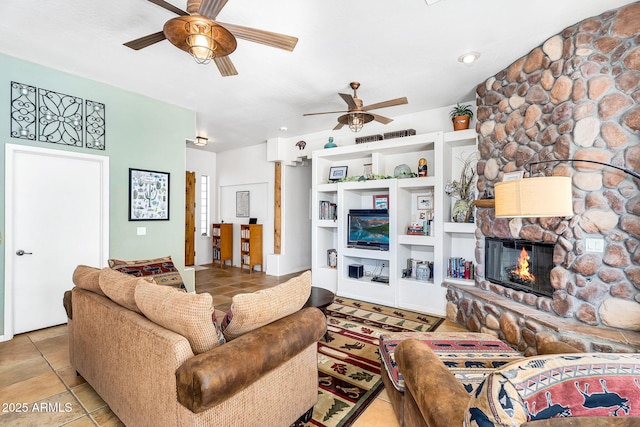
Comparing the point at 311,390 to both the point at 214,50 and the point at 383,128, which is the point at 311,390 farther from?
the point at 383,128

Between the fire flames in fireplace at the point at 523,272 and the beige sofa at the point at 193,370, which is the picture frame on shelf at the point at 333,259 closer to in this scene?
the fire flames in fireplace at the point at 523,272

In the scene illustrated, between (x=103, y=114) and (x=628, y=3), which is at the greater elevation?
(x=628, y=3)

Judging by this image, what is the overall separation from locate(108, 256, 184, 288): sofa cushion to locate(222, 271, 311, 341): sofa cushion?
1766 mm

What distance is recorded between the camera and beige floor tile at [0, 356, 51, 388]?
2426mm

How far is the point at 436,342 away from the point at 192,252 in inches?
250

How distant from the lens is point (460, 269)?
4.01 meters

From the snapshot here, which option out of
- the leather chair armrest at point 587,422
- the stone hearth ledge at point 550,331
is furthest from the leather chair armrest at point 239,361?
the stone hearth ledge at point 550,331

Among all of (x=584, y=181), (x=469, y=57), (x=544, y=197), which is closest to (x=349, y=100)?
(x=469, y=57)

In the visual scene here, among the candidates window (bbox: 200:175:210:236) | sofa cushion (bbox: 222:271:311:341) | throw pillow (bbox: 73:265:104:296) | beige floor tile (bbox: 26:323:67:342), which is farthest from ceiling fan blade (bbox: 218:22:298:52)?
window (bbox: 200:175:210:236)

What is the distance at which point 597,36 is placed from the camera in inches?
97.4

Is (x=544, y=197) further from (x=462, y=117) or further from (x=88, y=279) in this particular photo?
(x=88, y=279)

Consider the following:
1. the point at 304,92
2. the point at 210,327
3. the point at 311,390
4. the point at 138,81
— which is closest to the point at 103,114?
the point at 138,81

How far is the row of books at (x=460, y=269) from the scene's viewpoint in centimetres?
396

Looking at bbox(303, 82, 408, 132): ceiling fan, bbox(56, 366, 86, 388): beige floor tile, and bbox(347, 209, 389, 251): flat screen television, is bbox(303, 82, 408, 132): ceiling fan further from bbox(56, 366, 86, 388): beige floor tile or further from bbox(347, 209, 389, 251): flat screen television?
bbox(56, 366, 86, 388): beige floor tile
